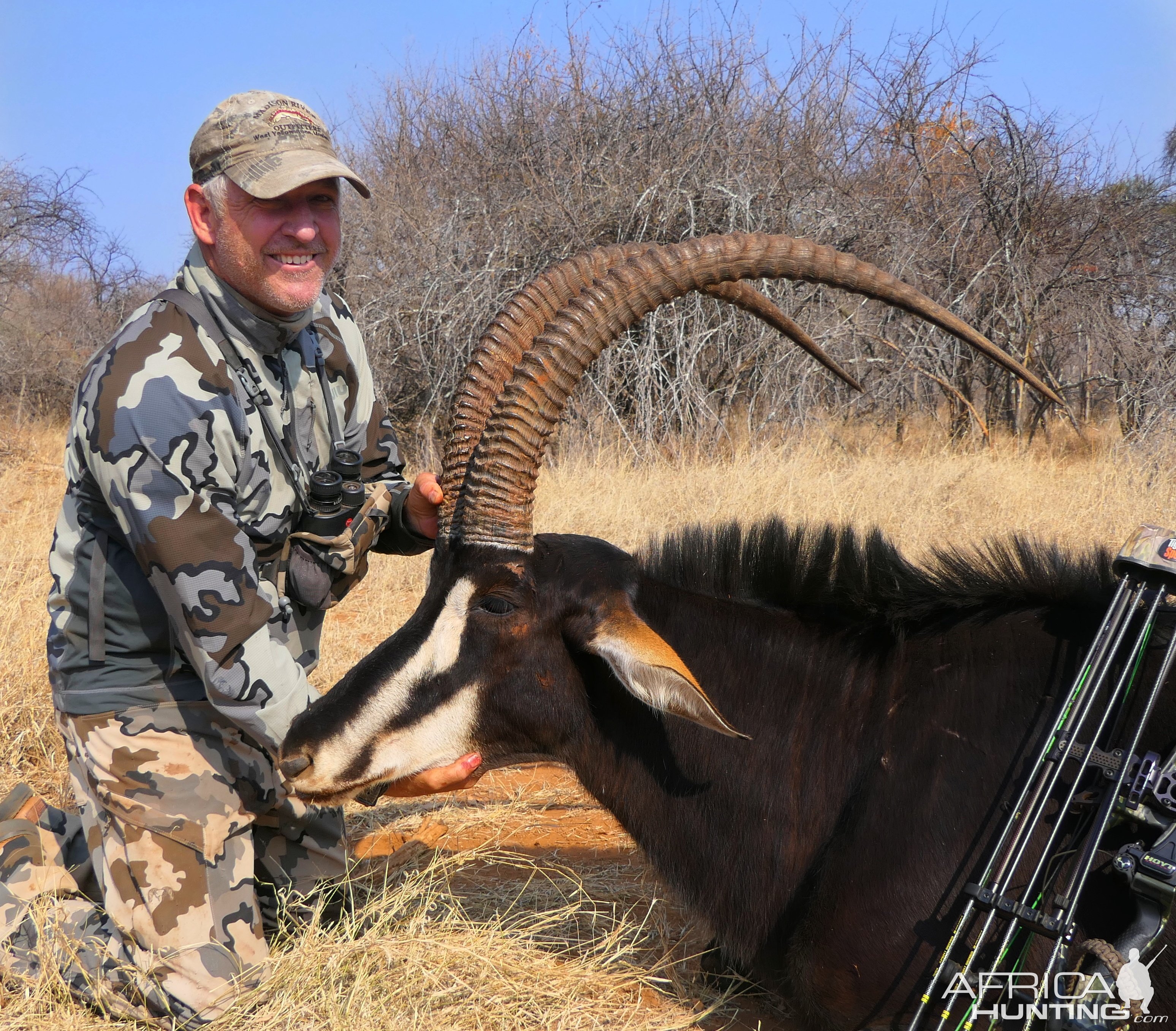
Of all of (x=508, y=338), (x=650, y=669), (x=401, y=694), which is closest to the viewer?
(x=650, y=669)

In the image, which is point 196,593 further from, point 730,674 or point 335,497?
point 730,674

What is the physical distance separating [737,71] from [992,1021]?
41.5 ft

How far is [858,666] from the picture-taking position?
2.96 metres

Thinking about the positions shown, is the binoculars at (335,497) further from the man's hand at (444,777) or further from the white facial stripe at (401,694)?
the man's hand at (444,777)

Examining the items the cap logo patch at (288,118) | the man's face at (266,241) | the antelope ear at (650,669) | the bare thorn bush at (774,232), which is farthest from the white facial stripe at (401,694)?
the bare thorn bush at (774,232)

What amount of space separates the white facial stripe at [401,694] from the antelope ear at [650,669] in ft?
1.22

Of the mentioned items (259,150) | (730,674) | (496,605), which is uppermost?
(259,150)

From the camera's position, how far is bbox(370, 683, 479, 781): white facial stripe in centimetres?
278

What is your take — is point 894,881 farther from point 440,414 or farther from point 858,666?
point 440,414

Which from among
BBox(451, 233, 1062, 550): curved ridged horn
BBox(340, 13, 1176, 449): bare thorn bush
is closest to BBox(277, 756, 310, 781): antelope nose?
BBox(451, 233, 1062, 550): curved ridged horn

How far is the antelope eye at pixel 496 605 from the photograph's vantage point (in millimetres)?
2824

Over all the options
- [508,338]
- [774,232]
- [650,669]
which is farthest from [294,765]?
[774,232]

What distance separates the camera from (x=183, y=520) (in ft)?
9.60
